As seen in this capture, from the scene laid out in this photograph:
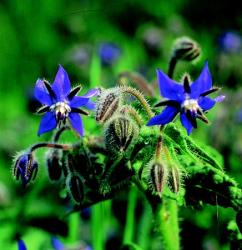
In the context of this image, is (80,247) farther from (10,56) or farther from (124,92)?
(10,56)

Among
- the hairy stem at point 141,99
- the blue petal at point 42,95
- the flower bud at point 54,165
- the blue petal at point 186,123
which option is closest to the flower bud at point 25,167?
the flower bud at point 54,165

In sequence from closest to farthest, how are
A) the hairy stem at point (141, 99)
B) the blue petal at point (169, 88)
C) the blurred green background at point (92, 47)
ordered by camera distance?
the blue petal at point (169, 88)
the hairy stem at point (141, 99)
the blurred green background at point (92, 47)

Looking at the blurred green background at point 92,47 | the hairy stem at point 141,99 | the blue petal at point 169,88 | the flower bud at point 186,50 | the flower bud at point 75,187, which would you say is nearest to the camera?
the blue petal at point 169,88

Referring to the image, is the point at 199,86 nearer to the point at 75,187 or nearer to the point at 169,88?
the point at 169,88

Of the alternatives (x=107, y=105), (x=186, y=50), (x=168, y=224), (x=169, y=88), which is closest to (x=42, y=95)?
(x=107, y=105)

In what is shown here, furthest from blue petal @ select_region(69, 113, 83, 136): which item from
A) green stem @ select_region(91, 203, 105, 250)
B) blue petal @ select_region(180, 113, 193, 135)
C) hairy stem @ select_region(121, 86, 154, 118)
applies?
green stem @ select_region(91, 203, 105, 250)

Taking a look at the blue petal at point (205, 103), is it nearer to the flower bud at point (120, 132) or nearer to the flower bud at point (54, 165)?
the flower bud at point (120, 132)

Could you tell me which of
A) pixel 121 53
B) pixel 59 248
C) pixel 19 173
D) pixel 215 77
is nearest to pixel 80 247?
pixel 59 248
